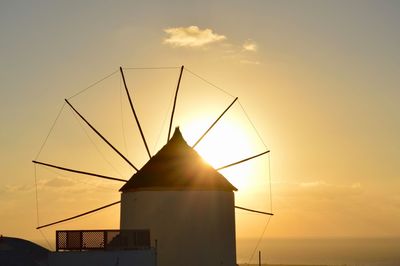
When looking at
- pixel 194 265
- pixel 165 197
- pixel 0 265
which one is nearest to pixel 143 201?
pixel 165 197

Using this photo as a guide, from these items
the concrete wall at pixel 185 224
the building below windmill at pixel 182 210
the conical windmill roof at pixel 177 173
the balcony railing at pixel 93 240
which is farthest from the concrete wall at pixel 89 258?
the conical windmill roof at pixel 177 173

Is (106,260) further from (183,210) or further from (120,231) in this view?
(183,210)

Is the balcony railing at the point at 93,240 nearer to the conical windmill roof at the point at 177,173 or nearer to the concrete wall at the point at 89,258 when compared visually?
the concrete wall at the point at 89,258

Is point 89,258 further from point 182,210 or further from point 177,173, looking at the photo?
point 177,173

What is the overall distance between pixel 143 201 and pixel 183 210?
2.66m

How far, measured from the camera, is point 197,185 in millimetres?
50281

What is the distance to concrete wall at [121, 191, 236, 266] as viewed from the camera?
49.1 meters

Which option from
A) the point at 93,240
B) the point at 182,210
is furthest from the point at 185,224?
the point at 93,240

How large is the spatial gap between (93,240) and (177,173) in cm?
868

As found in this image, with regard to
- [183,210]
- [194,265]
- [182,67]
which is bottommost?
[194,265]

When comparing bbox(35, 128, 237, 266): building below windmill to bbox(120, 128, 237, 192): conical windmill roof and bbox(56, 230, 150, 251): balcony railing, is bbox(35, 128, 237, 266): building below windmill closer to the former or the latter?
bbox(120, 128, 237, 192): conical windmill roof

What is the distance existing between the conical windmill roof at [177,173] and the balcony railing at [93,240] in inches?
239

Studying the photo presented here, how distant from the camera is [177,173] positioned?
51.0m

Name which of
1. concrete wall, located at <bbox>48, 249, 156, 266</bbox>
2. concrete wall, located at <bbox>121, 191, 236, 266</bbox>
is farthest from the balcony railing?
concrete wall, located at <bbox>121, 191, 236, 266</bbox>
